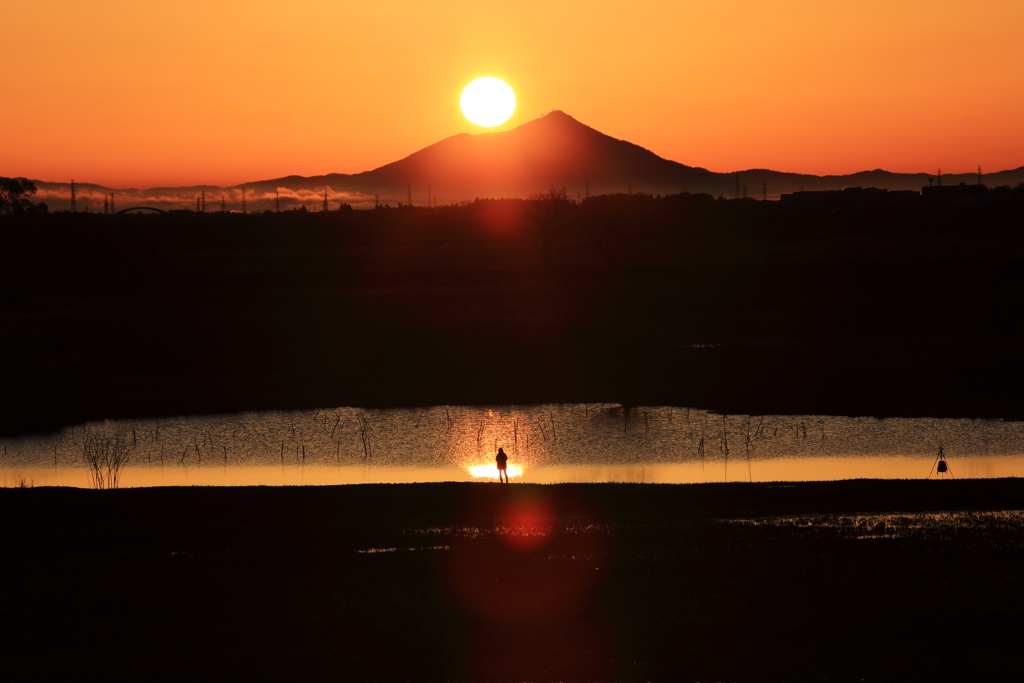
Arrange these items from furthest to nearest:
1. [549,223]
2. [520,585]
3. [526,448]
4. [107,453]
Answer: [549,223] < [526,448] < [107,453] < [520,585]

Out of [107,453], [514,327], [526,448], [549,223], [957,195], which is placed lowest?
[526,448]

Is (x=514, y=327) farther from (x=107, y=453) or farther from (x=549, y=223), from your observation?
(x=549, y=223)

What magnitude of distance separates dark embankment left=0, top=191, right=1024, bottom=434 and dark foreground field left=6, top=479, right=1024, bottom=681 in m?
24.2

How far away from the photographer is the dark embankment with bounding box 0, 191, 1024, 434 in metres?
53.5

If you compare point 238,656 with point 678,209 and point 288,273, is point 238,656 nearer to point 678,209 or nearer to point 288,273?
point 288,273

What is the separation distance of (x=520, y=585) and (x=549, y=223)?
103m

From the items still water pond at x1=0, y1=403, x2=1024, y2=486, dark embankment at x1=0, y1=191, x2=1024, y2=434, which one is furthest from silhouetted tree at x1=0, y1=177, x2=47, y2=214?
still water pond at x1=0, y1=403, x2=1024, y2=486

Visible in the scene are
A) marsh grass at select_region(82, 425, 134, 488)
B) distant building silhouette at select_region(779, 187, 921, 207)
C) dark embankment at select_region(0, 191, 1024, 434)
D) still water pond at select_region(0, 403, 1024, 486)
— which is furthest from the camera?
distant building silhouette at select_region(779, 187, 921, 207)

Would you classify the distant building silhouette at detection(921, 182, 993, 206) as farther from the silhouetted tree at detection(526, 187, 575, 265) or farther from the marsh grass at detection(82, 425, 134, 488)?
the marsh grass at detection(82, 425, 134, 488)

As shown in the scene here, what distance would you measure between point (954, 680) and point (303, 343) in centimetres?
5567

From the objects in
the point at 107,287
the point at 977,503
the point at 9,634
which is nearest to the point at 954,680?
the point at 977,503

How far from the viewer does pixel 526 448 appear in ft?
131

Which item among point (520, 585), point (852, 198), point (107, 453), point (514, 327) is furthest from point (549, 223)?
point (520, 585)

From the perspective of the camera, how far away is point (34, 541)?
22.8 metres
